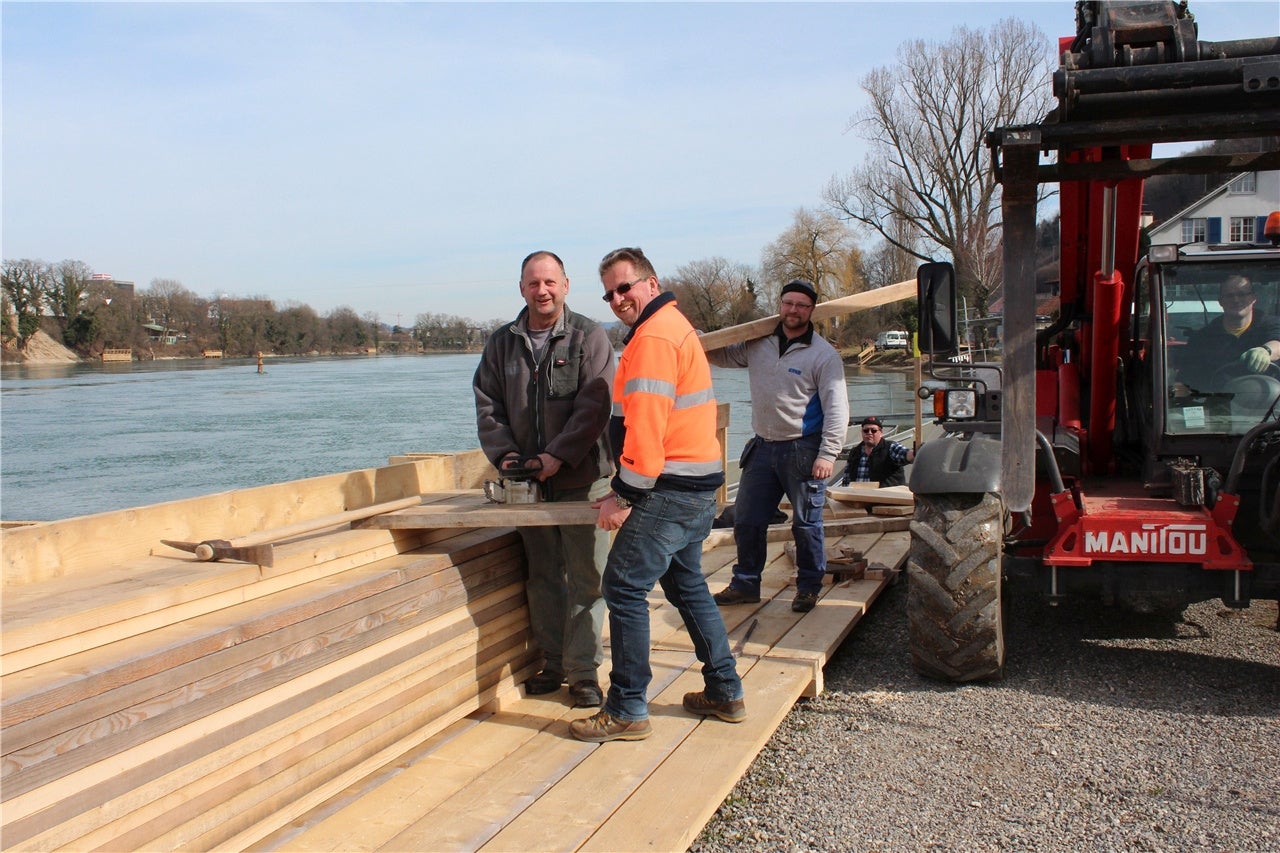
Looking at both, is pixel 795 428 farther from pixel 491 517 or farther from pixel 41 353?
pixel 41 353

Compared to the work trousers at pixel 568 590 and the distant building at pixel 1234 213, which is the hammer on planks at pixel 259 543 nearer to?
the work trousers at pixel 568 590

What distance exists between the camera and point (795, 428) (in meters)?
5.75

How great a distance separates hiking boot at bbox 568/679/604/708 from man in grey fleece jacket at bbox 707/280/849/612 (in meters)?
1.71

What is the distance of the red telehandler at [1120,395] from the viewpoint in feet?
13.7

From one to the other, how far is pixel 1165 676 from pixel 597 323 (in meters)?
3.32

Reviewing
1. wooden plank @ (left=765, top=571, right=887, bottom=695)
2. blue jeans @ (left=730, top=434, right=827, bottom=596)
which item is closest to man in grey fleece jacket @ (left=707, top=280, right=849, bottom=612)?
blue jeans @ (left=730, top=434, right=827, bottom=596)

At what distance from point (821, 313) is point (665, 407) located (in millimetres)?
2774

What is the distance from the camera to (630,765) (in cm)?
379

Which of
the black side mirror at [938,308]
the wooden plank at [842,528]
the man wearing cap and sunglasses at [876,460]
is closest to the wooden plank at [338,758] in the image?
the black side mirror at [938,308]

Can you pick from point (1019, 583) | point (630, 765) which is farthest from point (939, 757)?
point (1019, 583)

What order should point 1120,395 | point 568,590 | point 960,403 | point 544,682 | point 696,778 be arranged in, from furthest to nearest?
point 1120,395 < point 960,403 < point 544,682 < point 568,590 < point 696,778

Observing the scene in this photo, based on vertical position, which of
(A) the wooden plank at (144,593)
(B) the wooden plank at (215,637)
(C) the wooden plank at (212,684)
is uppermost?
(A) the wooden plank at (144,593)

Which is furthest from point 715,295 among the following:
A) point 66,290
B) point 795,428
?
point 795,428

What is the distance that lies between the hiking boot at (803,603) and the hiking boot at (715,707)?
1.60 meters
